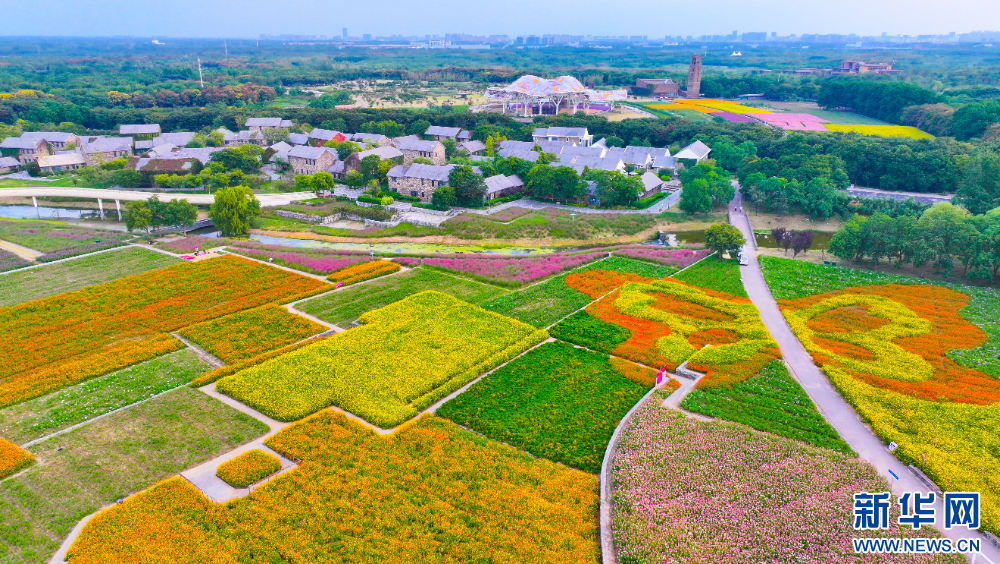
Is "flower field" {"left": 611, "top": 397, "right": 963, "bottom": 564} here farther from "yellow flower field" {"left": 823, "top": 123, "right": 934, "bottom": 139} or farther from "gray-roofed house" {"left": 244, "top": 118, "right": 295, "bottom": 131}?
"gray-roofed house" {"left": 244, "top": 118, "right": 295, "bottom": 131}

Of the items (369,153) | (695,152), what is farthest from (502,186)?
(695,152)

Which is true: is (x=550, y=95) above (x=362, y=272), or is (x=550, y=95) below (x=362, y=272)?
above

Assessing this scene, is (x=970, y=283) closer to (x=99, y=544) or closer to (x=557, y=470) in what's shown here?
(x=557, y=470)

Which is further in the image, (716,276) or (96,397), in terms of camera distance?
(716,276)

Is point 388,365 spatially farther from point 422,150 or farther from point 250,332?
point 422,150

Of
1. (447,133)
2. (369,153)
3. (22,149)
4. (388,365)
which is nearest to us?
(388,365)

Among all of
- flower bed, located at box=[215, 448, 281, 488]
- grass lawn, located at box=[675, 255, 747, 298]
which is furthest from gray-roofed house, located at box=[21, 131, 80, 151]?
grass lawn, located at box=[675, 255, 747, 298]
